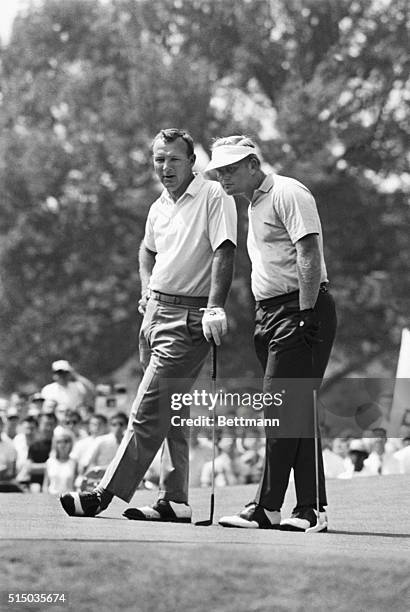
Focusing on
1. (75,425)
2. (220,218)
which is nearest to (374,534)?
(220,218)

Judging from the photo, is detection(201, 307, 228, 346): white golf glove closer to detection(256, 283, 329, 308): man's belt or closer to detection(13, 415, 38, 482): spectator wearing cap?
detection(256, 283, 329, 308): man's belt

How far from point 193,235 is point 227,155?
0.51m

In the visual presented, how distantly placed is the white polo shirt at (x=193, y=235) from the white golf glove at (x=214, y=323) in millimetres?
307

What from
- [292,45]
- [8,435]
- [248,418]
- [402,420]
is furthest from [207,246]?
[292,45]

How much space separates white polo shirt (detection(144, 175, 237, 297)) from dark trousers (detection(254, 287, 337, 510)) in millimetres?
434

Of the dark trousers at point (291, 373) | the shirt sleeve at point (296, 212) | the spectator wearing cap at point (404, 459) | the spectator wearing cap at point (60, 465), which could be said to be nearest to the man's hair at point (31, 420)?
the spectator wearing cap at point (60, 465)

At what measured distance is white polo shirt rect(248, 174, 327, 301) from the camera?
6750mm

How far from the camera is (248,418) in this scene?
23.6ft

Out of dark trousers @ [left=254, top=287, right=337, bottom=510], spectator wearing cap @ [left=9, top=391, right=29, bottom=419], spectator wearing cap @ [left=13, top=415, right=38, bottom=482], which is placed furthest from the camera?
spectator wearing cap @ [left=9, top=391, right=29, bottom=419]

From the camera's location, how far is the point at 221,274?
6.98 metres

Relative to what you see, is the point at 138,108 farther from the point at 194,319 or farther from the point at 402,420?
the point at 194,319

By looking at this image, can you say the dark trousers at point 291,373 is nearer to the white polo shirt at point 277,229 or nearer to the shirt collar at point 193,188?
the white polo shirt at point 277,229

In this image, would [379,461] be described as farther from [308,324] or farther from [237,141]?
[237,141]

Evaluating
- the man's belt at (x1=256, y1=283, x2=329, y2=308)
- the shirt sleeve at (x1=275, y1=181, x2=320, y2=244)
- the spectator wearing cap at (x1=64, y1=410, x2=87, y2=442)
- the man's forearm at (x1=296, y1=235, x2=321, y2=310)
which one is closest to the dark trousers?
the man's belt at (x1=256, y1=283, x2=329, y2=308)
